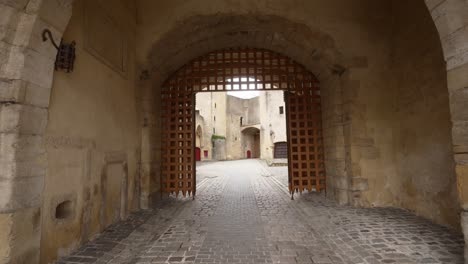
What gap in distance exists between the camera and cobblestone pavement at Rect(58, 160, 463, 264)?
253 centimetres

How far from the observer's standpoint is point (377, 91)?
4.47 meters

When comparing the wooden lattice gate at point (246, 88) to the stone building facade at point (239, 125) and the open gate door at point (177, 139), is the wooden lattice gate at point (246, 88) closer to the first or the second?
the open gate door at point (177, 139)

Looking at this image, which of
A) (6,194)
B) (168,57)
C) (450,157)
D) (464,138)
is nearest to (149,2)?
(168,57)

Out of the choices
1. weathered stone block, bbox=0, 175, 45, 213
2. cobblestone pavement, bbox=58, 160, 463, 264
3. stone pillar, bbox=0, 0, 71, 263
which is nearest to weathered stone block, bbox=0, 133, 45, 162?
stone pillar, bbox=0, 0, 71, 263

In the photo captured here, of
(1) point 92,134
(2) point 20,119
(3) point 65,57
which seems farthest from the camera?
(1) point 92,134

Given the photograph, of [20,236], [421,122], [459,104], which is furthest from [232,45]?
[20,236]

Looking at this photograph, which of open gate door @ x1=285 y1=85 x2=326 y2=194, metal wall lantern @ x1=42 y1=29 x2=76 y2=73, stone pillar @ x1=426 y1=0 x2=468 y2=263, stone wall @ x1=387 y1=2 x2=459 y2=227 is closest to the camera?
stone pillar @ x1=426 y1=0 x2=468 y2=263

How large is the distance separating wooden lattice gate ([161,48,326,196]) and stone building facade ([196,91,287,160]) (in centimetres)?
1518

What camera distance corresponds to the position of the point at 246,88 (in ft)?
19.1

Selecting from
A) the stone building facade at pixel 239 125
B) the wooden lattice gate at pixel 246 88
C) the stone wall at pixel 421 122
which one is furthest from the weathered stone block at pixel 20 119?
the stone building facade at pixel 239 125

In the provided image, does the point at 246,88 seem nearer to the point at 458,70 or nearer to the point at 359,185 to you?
the point at 359,185

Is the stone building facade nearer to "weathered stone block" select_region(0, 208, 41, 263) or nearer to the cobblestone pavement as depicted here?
the cobblestone pavement

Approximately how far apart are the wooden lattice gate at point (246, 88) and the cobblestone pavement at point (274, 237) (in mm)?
1076

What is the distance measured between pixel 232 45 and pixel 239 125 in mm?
23513
